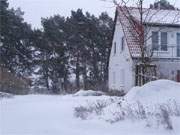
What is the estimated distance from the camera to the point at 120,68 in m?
35.7

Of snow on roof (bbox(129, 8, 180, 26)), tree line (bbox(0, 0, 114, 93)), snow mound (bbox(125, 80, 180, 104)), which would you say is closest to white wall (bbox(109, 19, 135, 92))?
snow on roof (bbox(129, 8, 180, 26))

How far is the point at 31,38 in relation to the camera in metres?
49.8

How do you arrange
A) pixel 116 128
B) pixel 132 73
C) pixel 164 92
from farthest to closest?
pixel 132 73, pixel 164 92, pixel 116 128

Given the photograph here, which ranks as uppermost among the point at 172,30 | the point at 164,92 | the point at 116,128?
the point at 172,30

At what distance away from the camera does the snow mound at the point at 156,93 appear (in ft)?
41.0

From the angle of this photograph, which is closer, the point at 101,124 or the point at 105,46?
the point at 101,124

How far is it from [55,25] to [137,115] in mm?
42114

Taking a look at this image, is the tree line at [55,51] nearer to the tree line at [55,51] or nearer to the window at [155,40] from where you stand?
the tree line at [55,51]

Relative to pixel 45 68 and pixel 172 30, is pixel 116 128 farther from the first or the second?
pixel 45 68

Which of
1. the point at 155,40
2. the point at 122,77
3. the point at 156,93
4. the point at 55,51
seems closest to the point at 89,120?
the point at 156,93

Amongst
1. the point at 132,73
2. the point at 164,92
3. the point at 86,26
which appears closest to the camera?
the point at 164,92

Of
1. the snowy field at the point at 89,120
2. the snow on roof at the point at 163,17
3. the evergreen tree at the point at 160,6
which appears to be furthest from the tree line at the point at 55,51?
the snowy field at the point at 89,120

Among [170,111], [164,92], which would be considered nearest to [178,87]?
[164,92]

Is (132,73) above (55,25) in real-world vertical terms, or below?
below
